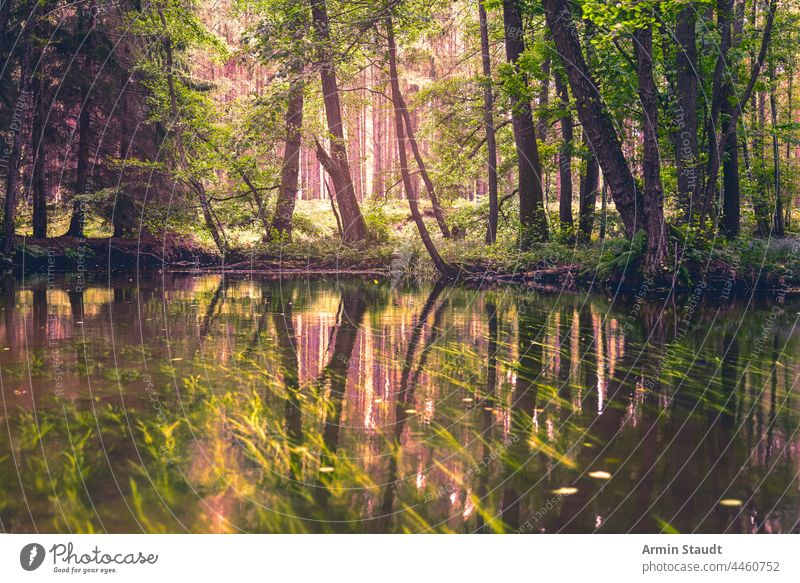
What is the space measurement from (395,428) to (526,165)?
55.7 feet

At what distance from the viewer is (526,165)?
845 inches

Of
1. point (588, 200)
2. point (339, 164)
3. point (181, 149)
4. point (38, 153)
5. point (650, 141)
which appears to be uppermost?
point (38, 153)

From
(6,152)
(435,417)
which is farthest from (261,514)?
(6,152)

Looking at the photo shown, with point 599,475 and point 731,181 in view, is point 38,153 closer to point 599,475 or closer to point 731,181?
point 731,181

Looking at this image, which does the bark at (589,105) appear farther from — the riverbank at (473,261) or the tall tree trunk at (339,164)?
the tall tree trunk at (339,164)

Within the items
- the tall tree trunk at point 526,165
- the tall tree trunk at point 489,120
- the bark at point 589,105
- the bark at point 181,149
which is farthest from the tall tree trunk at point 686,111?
the bark at point 181,149

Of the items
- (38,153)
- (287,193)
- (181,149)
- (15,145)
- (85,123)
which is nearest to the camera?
(15,145)

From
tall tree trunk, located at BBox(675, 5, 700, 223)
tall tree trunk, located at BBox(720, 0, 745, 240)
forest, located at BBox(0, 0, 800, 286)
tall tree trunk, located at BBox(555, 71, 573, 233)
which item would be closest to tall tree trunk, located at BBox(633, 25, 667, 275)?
forest, located at BBox(0, 0, 800, 286)

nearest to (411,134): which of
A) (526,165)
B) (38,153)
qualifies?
(526,165)

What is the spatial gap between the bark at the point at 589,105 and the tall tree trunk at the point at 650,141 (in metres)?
0.37

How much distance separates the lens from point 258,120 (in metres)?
19.0

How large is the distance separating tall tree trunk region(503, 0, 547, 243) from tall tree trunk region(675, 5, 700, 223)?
14.6 ft

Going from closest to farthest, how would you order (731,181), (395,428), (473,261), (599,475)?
(599,475) < (395,428) < (731,181) < (473,261)

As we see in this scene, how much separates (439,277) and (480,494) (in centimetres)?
1887
